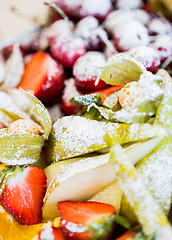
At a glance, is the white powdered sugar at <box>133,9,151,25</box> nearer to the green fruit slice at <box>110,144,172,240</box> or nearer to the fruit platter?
the fruit platter

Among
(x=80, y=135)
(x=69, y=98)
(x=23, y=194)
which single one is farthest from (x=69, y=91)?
(x=23, y=194)

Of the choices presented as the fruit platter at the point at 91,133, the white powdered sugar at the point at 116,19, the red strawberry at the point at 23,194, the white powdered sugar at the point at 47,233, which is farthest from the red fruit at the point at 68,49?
the white powdered sugar at the point at 47,233

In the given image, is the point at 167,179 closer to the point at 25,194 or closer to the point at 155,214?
the point at 155,214

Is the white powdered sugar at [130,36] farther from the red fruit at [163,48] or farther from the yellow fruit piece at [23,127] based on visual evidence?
the yellow fruit piece at [23,127]

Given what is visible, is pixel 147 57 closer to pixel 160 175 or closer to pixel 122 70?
pixel 122 70

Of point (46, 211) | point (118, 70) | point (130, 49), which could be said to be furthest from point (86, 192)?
point (130, 49)

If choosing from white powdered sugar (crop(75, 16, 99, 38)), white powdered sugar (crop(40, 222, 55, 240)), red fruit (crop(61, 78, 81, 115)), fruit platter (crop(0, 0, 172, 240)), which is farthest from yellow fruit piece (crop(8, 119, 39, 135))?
white powdered sugar (crop(75, 16, 99, 38))
